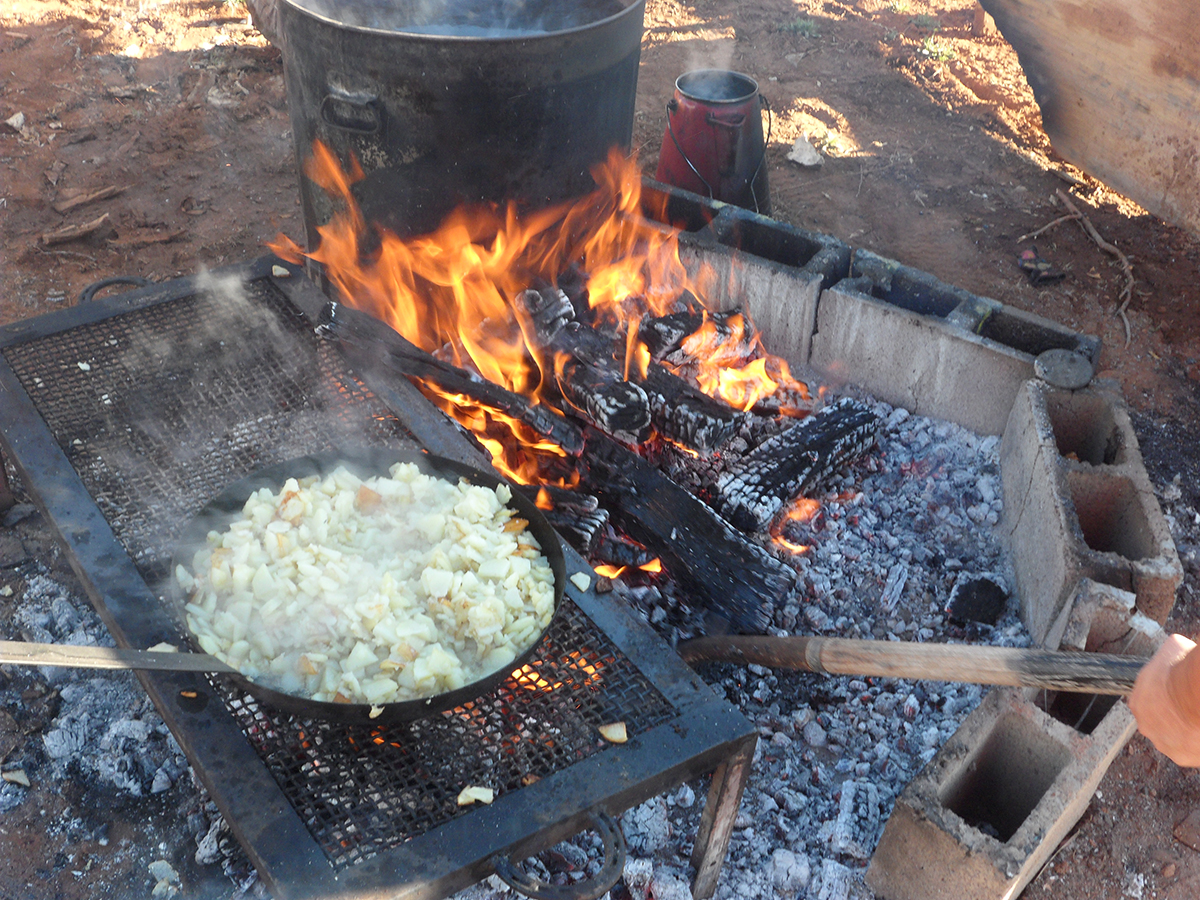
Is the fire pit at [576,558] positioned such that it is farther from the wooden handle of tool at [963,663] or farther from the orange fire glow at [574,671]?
the wooden handle of tool at [963,663]

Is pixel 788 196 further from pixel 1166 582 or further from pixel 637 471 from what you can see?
pixel 1166 582

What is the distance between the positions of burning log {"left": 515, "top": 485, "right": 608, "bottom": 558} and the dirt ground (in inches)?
76.9

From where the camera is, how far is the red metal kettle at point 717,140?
207 inches

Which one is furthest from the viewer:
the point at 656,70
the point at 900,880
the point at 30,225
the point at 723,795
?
the point at 656,70

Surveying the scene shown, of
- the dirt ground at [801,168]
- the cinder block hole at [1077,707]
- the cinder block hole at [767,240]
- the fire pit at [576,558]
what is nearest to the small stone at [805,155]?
the dirt ground at [801,168]

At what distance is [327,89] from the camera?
3.61m

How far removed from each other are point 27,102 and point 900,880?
843cm

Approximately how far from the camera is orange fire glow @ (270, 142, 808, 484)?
3.83m

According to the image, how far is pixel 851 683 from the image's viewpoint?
338 centimetres

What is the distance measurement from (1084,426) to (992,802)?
1.71 meters

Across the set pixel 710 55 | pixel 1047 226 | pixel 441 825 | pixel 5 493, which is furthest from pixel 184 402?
pixel 710 55

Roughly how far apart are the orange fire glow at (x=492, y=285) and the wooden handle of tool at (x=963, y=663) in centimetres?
146

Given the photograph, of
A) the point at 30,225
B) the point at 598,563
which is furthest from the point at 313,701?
the point at 30,225

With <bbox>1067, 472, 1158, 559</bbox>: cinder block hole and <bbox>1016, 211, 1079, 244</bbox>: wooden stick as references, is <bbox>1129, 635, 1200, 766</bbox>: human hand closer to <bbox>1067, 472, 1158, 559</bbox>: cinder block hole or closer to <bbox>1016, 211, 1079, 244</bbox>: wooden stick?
<bbox>1067, 472, 1158, 559</bbox>: cinder block hole
